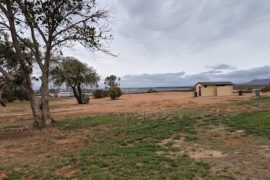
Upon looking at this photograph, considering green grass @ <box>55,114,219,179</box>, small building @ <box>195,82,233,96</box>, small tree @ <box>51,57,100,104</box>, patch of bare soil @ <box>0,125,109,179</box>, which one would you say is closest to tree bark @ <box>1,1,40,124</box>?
patch of bare soil @ <box>0,125,109,179</box>

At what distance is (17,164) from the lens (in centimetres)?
877

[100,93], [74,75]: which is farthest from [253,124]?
[100,93]

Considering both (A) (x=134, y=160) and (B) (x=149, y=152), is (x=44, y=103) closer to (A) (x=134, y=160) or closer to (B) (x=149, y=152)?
(B) (x=149, y=152)

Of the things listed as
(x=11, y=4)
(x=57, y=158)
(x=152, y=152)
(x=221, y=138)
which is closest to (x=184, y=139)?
(x=221, y=138)

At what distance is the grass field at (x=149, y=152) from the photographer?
7145mm

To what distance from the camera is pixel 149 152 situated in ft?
29.2

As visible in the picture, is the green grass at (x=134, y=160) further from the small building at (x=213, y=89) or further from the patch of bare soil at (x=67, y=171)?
the small building at (x=213, y=89)

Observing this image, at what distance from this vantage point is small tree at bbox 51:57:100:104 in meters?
42.2

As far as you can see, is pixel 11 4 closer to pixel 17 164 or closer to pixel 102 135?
pixel 102 135

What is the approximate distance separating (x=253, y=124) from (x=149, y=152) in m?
4.97

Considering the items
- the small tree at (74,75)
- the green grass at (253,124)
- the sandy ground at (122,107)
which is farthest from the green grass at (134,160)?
the small tree at (74,75)

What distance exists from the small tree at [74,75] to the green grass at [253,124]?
3053cm

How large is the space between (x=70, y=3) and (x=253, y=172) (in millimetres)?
12684

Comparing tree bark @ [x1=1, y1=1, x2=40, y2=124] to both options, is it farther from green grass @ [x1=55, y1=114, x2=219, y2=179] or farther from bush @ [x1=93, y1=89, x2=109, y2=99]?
bush @ [x1=93, y1=89, x2=109, y2=99]
